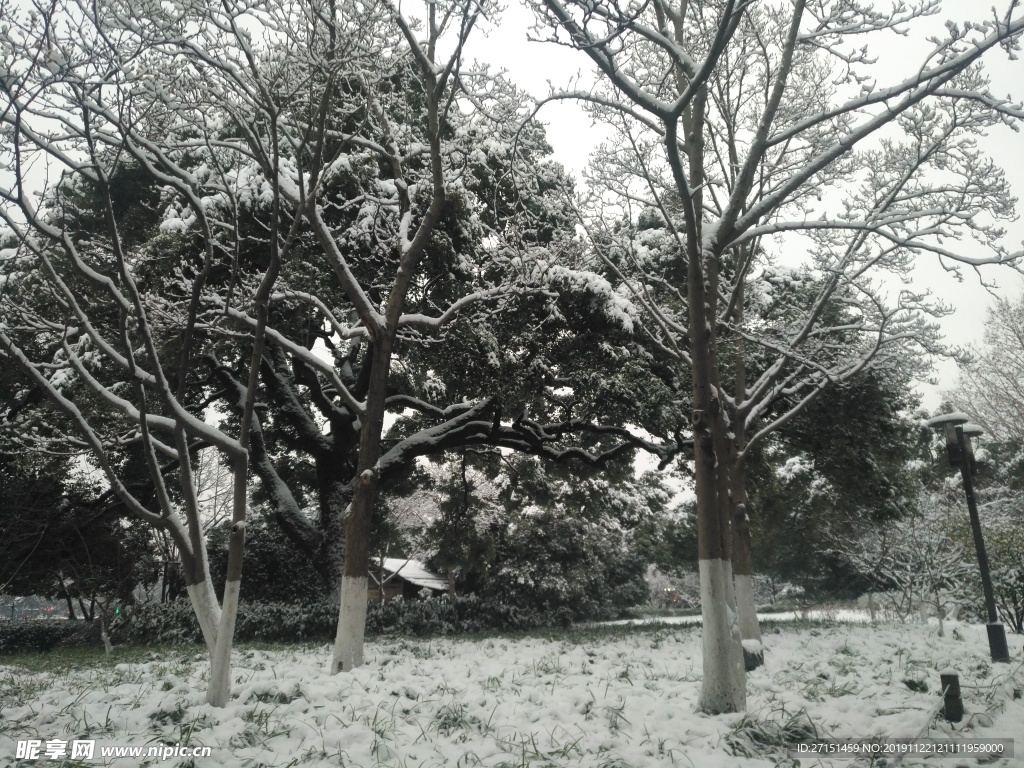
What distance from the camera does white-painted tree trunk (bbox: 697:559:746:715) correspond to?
15.8 ft

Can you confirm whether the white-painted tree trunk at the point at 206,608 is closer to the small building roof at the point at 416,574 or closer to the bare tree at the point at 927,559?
the bare tree at the point at 927,559

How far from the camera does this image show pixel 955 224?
21.6 feet

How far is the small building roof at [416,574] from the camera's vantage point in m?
31.0

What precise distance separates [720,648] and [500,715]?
187 cm

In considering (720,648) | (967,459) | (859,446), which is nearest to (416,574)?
(859,446)

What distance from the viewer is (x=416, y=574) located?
108ft

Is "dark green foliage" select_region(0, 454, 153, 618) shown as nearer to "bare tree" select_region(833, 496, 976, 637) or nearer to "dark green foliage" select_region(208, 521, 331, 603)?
"dark green foliage" select_region(208, 521, 331, 603)

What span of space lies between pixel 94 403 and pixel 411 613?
8352 millimetres

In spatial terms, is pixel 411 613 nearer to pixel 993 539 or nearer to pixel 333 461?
pixel 333 461

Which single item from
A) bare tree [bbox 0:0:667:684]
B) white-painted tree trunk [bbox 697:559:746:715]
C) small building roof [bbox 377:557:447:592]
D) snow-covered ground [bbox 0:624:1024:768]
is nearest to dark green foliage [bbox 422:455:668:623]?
bare tree [bbox 0:0:667:684]

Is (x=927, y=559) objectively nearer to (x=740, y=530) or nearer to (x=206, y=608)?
(x=740, y=530)

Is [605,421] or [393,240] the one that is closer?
[393,240]

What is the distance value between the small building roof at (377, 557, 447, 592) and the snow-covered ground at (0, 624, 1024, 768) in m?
24.9

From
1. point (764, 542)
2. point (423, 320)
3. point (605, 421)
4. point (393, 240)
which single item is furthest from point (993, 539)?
point (764, 542)
